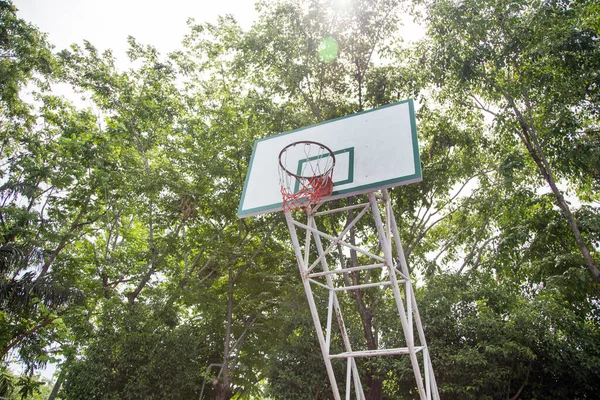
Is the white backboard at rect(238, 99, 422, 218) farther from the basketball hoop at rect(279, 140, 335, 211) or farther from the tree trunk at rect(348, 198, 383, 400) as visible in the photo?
the tree trunk at rect(348, 198, 383, 400)

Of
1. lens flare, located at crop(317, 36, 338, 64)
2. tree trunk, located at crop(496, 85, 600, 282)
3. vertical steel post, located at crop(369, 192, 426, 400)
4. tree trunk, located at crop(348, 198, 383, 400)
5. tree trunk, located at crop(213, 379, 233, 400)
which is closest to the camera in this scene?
vertical steel post, located at crop(369, 192, 426, 400)

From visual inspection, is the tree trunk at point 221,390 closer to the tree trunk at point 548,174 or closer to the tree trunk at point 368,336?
the tree trunk at point 368,336

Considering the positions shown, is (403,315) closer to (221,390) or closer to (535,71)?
(221,390)

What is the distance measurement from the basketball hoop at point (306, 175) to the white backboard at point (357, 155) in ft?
0.42

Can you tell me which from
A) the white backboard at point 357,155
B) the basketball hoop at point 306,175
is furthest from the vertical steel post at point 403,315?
the basketball hoop at point 306,175

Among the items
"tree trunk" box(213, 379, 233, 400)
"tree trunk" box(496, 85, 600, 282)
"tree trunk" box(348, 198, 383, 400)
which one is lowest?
"tree trunk" box(213, 379, 233, 400)

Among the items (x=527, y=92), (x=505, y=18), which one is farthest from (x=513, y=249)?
(x=505, y=18)

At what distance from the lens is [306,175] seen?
19.4 ft

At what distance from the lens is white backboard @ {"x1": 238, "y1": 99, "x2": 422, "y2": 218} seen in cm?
511

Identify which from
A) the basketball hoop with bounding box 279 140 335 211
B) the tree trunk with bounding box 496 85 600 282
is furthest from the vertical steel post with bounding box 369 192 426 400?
the tree trunk with bounding box 496 85 600 282

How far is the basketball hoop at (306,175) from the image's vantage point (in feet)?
17.6

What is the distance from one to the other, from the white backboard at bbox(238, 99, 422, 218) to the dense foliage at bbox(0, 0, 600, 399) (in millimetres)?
3876

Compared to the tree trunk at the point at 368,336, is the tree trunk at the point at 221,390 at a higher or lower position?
lower

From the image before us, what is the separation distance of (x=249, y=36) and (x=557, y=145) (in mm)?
8274
